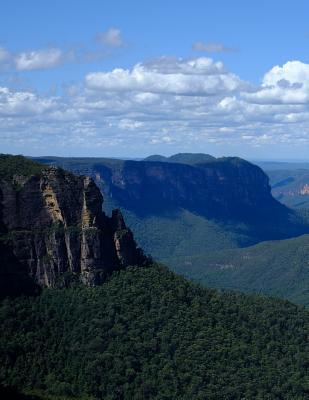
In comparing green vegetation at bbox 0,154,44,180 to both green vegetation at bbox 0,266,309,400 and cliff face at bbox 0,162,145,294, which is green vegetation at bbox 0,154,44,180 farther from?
→ green vegetation at bbox 0,266,309,400

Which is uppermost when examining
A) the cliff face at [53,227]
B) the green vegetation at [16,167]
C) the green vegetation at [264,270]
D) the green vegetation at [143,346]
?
the green vegetation at [16,167]

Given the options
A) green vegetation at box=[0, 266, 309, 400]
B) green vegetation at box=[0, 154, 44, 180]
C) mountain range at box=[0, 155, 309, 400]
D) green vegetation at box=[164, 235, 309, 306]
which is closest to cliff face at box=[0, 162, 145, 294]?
mountain range at box=[0, 155, 309, 400]

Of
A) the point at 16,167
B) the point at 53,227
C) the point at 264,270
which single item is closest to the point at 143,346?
the point at 53,227

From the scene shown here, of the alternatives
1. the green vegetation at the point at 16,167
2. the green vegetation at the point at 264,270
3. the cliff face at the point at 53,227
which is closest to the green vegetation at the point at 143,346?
the cliff face at the point at 53,227

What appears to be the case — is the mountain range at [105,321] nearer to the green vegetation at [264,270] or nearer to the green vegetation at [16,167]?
the green vegetation at [16,167]

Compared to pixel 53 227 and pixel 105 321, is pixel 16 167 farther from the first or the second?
pixel 105 321

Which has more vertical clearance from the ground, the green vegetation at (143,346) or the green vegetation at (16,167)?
the green vegetation at (16,167)
